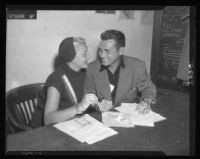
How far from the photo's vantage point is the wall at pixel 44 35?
164 cm

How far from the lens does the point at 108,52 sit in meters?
1.79

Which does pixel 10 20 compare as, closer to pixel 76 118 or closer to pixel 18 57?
pixel 18 57

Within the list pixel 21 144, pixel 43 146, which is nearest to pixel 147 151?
pixel 43 146

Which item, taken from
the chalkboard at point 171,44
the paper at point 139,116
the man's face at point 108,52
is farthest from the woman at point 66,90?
the chalkboard at point 171,44

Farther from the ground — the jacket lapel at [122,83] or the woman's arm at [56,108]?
the jacket lapel at [122,83]

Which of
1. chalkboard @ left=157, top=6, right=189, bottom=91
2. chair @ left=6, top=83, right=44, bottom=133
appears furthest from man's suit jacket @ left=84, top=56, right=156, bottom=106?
chair @ left=6, top=83, right=44, bottom=133

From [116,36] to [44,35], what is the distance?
45 centimetres

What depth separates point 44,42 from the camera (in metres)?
1.67

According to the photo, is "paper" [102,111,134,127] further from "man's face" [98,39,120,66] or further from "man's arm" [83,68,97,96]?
"man's face" [98,39,120,66]

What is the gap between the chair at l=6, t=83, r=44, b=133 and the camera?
1669mm

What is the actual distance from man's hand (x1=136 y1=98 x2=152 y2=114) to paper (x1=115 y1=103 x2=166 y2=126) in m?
0.03

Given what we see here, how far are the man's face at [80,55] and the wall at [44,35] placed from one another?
4cm

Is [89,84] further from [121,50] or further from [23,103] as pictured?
[23,103]

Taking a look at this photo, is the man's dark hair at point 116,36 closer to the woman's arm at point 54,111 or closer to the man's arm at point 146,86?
the man's arm at point 146,86
